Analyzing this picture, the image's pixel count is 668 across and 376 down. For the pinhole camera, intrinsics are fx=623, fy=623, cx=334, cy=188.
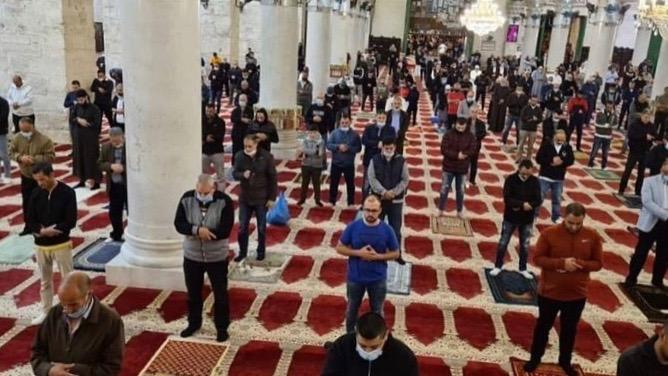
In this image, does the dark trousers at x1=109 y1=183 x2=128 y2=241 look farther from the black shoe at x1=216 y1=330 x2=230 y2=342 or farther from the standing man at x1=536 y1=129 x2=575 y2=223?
the standing man at x1=536 y1=129 x2=575 y2=223

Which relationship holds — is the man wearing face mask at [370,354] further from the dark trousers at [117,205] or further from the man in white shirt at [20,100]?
the man in white shirt at [20,100]

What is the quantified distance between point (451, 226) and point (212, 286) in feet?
14.3

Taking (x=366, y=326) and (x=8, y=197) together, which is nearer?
(x=366, y=326)

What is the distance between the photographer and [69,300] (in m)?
3.21

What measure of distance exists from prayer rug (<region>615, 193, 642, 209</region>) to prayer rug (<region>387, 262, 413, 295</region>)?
4.90 m

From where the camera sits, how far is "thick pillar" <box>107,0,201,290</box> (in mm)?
5676

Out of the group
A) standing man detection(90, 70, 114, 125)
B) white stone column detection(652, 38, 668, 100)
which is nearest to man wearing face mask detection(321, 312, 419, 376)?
standing man detection(90, 70, 114, 125)

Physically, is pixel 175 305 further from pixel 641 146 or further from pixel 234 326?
pixel 641 146

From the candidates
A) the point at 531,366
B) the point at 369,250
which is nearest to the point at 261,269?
the point at 369,250

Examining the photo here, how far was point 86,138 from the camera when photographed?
9312 millimetres

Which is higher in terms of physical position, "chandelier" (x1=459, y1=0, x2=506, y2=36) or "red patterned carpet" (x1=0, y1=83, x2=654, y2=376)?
"chandelier" (x1=459, y1=0, x2=506, y2=36)

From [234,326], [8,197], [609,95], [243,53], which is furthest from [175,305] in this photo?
[243,53]

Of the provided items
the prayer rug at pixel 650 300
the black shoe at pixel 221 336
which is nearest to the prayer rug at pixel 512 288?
the prayer rug at pixel 650 300

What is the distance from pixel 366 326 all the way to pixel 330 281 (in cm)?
360
